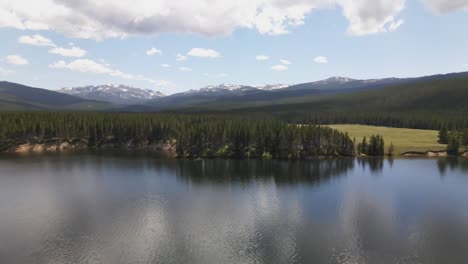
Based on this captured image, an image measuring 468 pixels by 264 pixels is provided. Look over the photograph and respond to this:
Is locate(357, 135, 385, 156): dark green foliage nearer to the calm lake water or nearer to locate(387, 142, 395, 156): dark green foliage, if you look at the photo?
locate(387, 142, 395, 156): dark green foliage

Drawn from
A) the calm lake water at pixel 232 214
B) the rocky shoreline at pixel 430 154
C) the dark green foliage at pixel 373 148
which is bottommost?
the calm lake water at pixel 232 214

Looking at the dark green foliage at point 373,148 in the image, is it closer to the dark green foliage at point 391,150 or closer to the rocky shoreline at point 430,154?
the dark green foliage at point 391,150

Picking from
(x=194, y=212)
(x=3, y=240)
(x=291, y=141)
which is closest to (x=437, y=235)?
(x=194, y=212)

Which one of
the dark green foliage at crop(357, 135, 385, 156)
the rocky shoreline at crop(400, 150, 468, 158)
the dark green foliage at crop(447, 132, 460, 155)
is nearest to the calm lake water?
the rocky shoreline at crop(400, 150, 468, 158)

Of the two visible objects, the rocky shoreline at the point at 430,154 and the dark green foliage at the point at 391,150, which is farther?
the dark green foliage at the point at 391,150

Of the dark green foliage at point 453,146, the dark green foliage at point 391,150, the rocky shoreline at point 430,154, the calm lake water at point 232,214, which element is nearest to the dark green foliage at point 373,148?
the dark green foliage at point 391,150

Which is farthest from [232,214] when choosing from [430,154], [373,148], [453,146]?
[453,146]

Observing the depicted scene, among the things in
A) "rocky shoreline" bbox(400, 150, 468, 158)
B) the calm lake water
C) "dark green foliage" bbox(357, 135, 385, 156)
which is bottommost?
the calm lake water

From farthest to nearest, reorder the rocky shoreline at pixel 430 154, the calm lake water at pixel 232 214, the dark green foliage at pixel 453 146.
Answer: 1. the dark green foliage at pixel 453 146
2. the rocky shoreline at pixel 430 154
3. the calm lake water at pixel 232 214

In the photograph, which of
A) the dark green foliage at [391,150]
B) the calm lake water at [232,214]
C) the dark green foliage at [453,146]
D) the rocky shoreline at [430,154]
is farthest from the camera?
the dark green foliage at [391,150]
